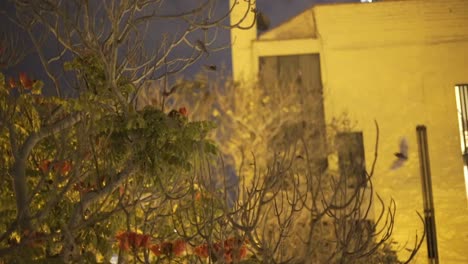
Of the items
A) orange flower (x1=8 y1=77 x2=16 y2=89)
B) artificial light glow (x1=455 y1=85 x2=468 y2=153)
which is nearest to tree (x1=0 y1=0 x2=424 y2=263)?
orange flower (x1=8 y1=77 x2=16 y2=89)

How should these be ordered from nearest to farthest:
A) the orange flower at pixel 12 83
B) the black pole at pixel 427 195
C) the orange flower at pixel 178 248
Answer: the orange flower at pixel 178 248, the orange flower at pixel 12 83, the black pole at pixel 427 195

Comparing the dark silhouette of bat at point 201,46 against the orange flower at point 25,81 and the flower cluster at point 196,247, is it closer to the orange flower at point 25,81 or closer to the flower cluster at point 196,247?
the orange flower at point 25,81

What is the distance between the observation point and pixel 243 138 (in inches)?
534

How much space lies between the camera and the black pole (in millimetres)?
15375

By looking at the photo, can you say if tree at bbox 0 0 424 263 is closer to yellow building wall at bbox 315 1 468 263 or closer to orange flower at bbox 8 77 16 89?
orange flower at bbox 8 77 16 89

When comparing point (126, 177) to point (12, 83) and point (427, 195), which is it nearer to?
point (12, 83)

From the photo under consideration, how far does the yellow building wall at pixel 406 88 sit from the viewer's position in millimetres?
15500

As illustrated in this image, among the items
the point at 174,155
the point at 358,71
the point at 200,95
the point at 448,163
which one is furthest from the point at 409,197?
the point at 174,155

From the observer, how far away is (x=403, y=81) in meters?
15.8

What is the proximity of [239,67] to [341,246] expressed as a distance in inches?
489

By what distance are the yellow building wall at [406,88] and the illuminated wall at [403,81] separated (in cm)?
3

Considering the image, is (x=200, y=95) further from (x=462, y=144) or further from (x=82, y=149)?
(x=82, y=149)

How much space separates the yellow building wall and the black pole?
0.14 meters

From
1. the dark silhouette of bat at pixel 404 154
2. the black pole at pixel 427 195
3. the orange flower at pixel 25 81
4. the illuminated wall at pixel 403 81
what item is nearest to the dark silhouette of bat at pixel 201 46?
the orange flower at pixel 25 81
